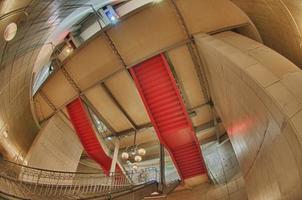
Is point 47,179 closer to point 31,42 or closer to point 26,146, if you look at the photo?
point 26,146

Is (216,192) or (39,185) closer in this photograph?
(39,185)

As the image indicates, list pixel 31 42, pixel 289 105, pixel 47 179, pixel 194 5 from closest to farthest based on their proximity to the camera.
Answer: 1. pixel 289 105
2. pixel 31 42
3. pixel 194 5
4. pixel 47 179

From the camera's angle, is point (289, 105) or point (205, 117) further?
point (205, 117)

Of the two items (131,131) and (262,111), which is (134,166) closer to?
(131,131)

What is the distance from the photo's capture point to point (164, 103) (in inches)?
385

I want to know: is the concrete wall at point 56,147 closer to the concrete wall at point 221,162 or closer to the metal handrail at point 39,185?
the metal handrail at point 39,185

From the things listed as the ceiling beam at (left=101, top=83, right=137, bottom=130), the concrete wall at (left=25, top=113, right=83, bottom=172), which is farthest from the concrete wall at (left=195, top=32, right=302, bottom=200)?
the concrete wall at (left=25, top=113, right=83, bottom=172)

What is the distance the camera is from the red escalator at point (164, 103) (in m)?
9.64

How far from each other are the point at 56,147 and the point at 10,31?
299 inches

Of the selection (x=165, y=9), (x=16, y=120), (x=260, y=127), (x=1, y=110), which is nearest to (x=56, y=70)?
(x=16, y=120)

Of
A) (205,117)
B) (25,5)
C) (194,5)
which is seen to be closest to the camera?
(25,5)

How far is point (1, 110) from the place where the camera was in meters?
7.59

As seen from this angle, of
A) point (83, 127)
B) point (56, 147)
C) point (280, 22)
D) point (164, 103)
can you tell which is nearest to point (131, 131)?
point (83, 127)

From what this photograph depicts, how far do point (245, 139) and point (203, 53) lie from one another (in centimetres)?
354
